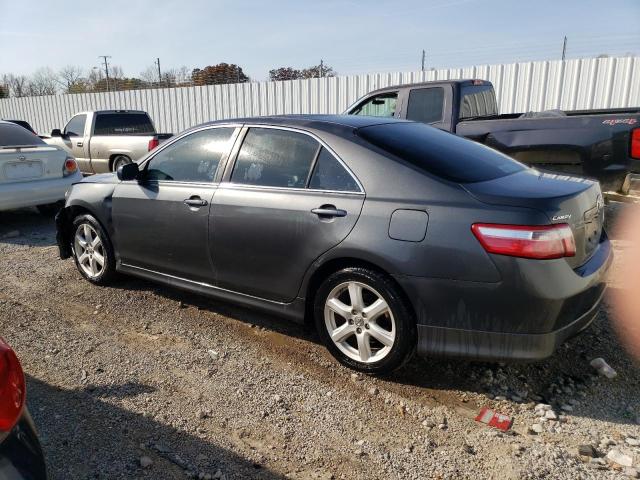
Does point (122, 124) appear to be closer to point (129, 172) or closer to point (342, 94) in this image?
point (342, 94)

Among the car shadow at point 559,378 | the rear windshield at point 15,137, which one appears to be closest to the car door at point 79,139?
the rear windshield at point 15,137

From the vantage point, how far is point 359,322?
3137mm

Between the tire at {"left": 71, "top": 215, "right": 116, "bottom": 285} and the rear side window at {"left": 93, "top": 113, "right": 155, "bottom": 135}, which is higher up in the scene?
the rear side window at {"left": 93, "top": 113, "right": 155, "bottom": 135}

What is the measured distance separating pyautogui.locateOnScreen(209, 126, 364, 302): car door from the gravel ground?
22.6 inches

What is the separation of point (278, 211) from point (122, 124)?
9725 mm

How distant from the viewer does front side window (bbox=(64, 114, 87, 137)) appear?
11.7 meters

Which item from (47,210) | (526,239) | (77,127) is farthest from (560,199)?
(77,127)

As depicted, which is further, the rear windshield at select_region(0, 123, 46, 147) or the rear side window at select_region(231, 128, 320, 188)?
the rear windshield at select_region(0, 123, 46, 147)

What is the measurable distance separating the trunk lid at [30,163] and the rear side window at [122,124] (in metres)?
3.87

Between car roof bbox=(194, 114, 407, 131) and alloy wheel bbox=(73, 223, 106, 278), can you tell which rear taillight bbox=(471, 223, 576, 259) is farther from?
alloy wheel bbox=(73, 223, 106, 278)

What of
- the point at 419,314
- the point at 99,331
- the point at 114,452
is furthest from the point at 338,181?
the point at 99,331

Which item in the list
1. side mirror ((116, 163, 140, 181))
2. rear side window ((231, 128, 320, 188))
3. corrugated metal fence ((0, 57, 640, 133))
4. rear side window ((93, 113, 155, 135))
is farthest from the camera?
corrugated metal fence ((0, 57, 640, 133))

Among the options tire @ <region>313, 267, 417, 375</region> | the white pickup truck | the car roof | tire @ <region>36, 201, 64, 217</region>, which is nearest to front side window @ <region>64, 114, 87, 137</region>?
the white pickup truck

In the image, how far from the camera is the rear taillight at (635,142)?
17.8 ft
